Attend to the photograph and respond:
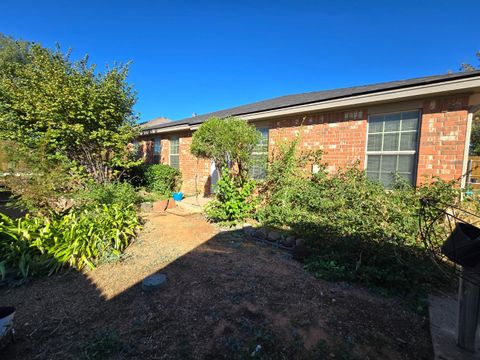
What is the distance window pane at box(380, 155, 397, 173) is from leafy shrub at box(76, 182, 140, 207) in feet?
22.1

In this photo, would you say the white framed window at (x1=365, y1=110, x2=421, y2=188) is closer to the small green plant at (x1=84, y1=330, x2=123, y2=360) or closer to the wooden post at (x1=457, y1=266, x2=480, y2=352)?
the wooden post at (x1=457, y1=266, x2=480, y2=352)

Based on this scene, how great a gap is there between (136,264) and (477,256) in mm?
4216

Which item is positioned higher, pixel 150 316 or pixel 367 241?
pixel 367 241

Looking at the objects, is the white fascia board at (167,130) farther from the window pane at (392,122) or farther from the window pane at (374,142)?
the window pane at (392,122)

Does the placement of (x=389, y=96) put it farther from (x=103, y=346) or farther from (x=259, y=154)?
(x=103, y=346)

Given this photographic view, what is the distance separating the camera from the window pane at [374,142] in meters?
5.12

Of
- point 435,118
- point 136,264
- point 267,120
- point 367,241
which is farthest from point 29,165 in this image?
point 435,118

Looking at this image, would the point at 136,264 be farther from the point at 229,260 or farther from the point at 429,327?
the point at 429,327

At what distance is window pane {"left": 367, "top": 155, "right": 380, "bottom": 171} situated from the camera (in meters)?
5.19

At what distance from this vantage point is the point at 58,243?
12.3 ft

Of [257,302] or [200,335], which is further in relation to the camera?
[257,302]

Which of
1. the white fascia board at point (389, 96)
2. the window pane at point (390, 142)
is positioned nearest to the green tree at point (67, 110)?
the white fascia board at point (389, 96)

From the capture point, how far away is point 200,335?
219 centimetres

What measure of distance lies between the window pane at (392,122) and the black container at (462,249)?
3.69 m
